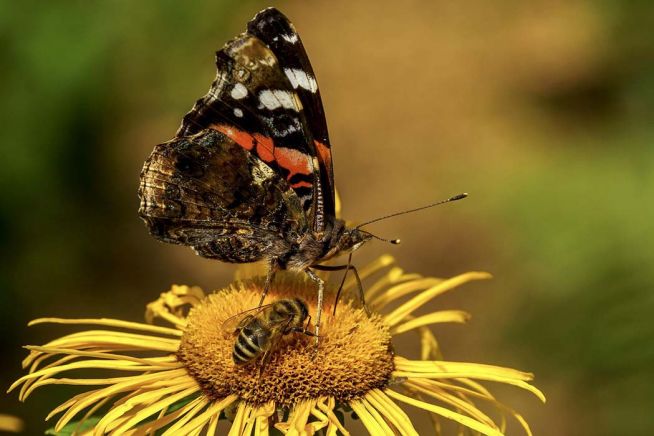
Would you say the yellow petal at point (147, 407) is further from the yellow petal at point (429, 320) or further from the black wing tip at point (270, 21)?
the black wing tip at point (270, 21)

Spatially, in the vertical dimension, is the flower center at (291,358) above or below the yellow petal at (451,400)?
above

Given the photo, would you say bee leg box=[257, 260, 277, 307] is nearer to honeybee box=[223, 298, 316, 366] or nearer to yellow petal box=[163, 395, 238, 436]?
honeybee box=[223, 298, 316, 366]

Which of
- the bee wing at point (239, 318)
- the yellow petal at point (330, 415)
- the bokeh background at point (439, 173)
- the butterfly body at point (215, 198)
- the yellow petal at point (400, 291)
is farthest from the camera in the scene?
the bokeh background at point (439, 173)

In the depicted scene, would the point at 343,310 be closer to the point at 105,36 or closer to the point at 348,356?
the point at 348,356

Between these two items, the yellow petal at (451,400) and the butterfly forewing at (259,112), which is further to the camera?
the butterfly forewing at (259,112)

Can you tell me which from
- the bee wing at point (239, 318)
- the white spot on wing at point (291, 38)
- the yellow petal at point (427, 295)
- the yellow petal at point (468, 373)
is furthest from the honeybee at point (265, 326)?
→ the white spot on wing at point (291, 38)

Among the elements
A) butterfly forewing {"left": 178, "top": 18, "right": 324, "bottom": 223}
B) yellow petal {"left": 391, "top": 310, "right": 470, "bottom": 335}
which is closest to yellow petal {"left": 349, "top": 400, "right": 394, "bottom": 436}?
yellow petal {"left": 391, "top": 310, "right": 470, "bottom": 335}

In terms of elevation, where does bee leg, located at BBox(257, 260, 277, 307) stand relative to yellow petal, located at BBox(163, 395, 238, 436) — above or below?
above

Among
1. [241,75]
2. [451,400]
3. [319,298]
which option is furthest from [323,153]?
[451,400]
